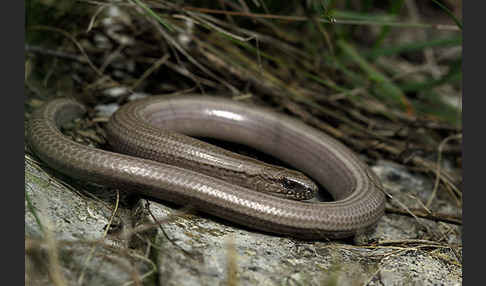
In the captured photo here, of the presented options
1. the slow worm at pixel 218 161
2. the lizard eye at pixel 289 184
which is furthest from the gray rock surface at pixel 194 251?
the lizard eye at pixel 289 184

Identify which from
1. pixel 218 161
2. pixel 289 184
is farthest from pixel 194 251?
pixel 289 184

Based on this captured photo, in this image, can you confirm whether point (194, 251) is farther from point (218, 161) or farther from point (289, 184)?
point (289, 184)

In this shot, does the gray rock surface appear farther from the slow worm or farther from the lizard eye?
the lizard eye

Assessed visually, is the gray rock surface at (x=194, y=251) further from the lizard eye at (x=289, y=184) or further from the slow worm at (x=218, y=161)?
the lizard eye at (x=289, y=184)

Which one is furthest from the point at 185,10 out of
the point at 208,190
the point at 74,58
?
the point at 208,190

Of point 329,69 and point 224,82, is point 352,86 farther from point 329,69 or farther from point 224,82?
point 224,82

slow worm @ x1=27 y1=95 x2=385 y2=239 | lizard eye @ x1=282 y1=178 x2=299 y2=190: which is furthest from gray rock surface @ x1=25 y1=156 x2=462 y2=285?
lizard eye @ x1=282 y1=178 x2=299 y2=190
